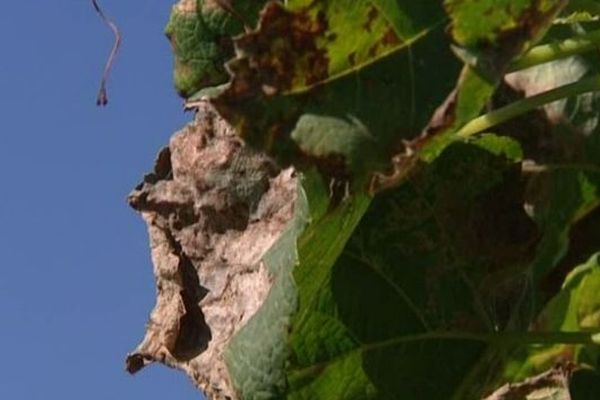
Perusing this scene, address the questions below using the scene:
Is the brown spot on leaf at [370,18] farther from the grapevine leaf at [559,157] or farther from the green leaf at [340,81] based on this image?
the grapevine leaf at [559,157]

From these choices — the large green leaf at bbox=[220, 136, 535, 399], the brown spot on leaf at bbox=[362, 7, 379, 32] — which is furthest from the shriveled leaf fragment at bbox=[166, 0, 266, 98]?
the brown spot on leaf at bbox=[362, 7, 379, 32]

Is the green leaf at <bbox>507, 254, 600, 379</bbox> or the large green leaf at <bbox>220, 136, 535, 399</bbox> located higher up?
the large green leaf at <bbox>220, 136, 535, 399</bbox>

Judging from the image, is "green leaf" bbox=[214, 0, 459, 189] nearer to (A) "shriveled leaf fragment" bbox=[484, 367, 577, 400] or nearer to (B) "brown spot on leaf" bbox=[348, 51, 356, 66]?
(B) "brown spot on leaf" bbox=[348, 51, 356, 66]

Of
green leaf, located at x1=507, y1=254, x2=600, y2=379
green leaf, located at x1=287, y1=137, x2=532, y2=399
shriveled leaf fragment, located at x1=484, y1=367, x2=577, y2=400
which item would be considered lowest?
shriveled leaf fragment, located at x1=484, y1=367, x2=577, y2=400

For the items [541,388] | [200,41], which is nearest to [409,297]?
[541,388]

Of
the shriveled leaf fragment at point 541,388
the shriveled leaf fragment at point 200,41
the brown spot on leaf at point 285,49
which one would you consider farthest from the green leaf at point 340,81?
the shriveled leaf fragment at point 541,388

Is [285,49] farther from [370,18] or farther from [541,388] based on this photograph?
[541,388]

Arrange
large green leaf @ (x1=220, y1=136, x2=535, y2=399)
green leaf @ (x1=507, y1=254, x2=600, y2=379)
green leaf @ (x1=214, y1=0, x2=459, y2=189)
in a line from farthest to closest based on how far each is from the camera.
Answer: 1. green leaf @ (x1=507, y1=254, x2=600, y2=379)
2. large green leaf @ (x1=220, y1=136, x2=535, y2=399)
3. green leaf @ (x1=214, y1=0, x2=459, y2=189)
